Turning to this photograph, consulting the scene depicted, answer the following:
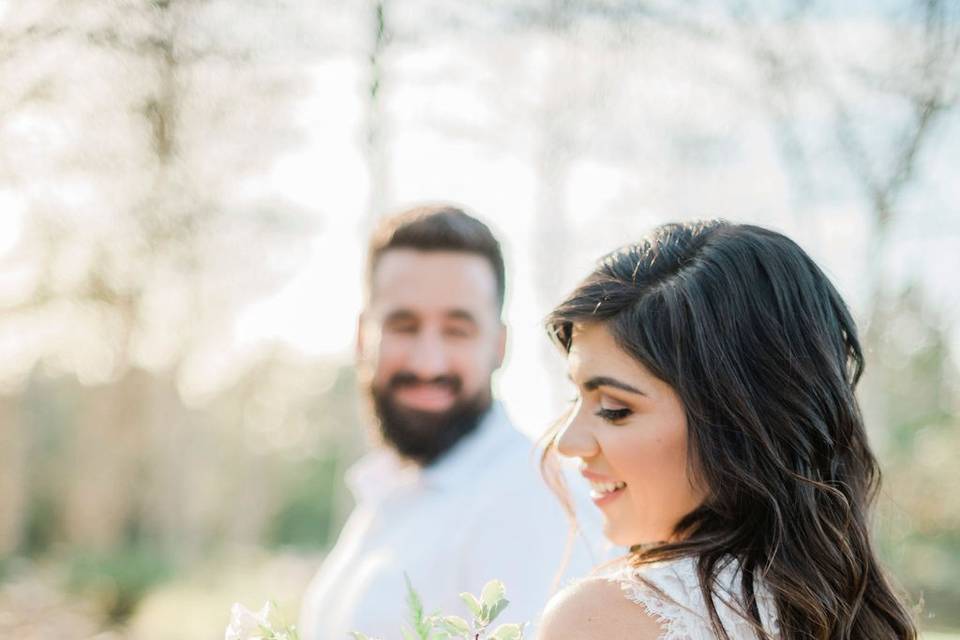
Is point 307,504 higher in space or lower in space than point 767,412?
lower

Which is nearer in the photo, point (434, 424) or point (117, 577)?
point (434, 424)

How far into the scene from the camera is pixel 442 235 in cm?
297

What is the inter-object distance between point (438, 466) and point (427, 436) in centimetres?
10

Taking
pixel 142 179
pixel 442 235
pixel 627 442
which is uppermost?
pixel 142 179

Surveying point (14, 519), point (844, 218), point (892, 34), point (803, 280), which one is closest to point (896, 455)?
point (844, 218)

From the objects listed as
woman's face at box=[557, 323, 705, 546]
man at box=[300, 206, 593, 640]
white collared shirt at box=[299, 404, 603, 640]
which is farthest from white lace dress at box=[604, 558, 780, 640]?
man at box=[300, 206, 593, 640]

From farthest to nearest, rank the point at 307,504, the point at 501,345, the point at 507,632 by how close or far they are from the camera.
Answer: the point at 307,504, the point at 501,345, the point at 507,632

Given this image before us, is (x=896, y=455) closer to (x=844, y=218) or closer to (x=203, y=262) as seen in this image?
(x=844, y=218)

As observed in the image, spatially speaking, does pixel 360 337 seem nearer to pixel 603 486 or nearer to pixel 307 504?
pixel 603 486

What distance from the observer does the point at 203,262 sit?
7629 millimetres

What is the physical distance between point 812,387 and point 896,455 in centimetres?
1032

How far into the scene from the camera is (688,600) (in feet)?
4.57

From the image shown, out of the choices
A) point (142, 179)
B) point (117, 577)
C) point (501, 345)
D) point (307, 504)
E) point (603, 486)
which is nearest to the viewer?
point (603, 486)


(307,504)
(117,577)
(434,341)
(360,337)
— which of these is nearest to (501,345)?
(434,341)
